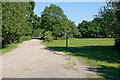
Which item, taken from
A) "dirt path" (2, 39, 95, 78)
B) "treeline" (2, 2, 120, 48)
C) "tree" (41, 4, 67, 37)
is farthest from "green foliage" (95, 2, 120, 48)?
"tree" (41, 4, 67, 37)

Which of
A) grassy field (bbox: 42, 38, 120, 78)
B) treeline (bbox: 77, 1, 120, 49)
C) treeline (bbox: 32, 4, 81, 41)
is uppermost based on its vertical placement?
treeline (bbox: 32, 4, 81, 41)

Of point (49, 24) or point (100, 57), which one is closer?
point (100, 57)

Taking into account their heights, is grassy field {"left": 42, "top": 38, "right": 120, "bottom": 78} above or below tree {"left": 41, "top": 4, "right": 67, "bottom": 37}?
below

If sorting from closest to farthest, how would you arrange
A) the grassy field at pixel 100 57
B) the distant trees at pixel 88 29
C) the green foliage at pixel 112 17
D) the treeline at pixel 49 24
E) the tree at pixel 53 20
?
the grassy field at pixel 100 57 → the green foliage at pixel 112 17 → the treeline at pixel 49 24 → the tree at pixel 53 20 → the distant trees at pixel 88 29

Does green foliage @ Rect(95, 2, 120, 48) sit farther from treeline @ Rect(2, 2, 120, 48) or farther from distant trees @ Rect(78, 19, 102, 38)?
distant trees @ Rect(78, 19, 102, 38)

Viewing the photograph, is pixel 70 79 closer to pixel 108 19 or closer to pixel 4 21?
pixel 108 19

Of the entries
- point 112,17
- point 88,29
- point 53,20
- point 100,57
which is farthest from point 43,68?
point 88,29

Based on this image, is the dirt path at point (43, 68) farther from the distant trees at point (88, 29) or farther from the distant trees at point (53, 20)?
the distant trees at point (88, 29)

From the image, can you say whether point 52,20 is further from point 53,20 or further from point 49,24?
point 49,24

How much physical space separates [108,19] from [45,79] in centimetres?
1071

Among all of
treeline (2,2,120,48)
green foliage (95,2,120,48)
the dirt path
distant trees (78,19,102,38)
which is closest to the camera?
the dirt path

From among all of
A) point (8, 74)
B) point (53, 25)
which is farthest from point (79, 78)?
point (53, 25)

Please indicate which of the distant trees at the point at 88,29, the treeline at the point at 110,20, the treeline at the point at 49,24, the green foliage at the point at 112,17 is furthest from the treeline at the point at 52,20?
the green foliage at the point at 112,17

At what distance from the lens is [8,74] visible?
752 cm
